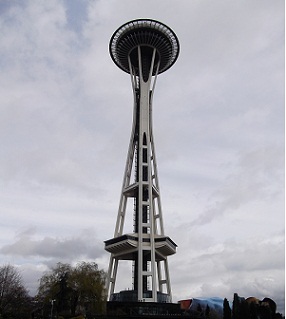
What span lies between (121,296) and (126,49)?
47.6 meters

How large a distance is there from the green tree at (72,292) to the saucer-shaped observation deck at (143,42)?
1762 inches

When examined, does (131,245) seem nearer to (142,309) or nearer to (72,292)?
(142,309)

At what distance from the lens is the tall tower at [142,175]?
5822 centimetres

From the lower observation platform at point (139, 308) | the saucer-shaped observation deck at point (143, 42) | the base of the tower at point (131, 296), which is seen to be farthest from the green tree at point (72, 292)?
the saucer-shaped observation deck at point (143, 42)

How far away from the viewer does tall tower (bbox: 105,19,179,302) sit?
58.2m

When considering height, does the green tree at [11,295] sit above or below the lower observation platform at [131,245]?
below

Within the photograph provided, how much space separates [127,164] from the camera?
66.0 m

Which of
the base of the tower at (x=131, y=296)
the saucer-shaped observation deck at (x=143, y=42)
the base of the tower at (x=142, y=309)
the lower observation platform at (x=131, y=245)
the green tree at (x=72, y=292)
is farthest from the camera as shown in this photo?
the saucer-shaped observation deck at (x=143, y=42)

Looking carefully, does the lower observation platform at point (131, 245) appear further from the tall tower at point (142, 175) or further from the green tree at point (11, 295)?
the green tree at point (11, 295)

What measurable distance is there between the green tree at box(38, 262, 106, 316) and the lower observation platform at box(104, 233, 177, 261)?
421 inches

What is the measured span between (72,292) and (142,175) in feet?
79.3

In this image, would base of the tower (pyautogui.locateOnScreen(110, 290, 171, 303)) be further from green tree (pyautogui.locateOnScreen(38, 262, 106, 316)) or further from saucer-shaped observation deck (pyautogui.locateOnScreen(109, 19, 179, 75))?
saucer-shaped observation deck (pyautogui.locateOnScreen(109, 19, 179, 75))

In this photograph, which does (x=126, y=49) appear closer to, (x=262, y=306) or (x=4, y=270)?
(x=4, y=270)

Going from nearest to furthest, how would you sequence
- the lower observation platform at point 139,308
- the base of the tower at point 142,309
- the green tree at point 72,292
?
the green tree at point 72,292
the lower observation platform at point 139,308
the base of the tower at point 142,309
